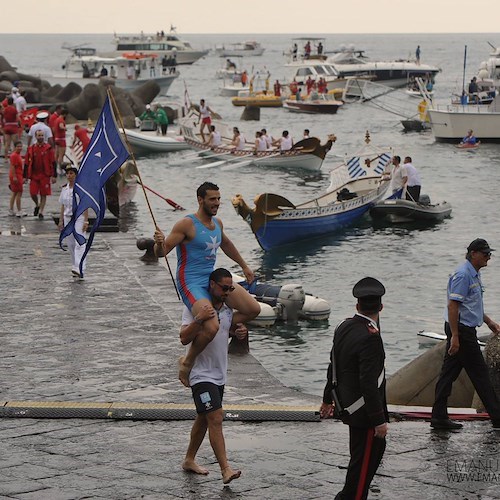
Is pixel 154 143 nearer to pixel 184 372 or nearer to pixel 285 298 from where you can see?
pixel 285 298

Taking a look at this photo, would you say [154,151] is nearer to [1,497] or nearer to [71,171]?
[71,171]

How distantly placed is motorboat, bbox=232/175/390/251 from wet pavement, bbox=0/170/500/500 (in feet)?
41.4

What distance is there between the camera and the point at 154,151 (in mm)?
49688

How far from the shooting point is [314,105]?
247 ft

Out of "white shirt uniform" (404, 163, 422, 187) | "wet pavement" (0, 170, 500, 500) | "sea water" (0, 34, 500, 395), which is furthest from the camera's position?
"white shirt uniform" (404, 163, 422, 187)

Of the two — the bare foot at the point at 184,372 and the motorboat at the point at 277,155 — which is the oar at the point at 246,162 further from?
the bare foot at the point at 184,372

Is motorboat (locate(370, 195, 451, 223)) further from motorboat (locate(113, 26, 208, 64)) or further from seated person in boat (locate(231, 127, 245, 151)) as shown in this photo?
motorboat (locate(113, 26, 208, 64))

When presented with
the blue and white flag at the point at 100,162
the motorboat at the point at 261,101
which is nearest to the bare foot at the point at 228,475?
the blue and white flag at the point at 100,162

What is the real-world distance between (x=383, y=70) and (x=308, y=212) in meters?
70.3

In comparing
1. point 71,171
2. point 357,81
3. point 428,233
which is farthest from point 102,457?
point 357,81

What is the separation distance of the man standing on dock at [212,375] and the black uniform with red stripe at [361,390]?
3.67 feet

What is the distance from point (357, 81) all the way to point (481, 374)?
71.4m

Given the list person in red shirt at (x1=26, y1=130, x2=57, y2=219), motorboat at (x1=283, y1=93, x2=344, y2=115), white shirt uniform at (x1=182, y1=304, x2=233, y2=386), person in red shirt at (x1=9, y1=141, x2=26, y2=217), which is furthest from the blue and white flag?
motorboat at (x1=283, y1=93, x2=344, y2=115)

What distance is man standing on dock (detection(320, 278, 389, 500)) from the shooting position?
24.3 ft
